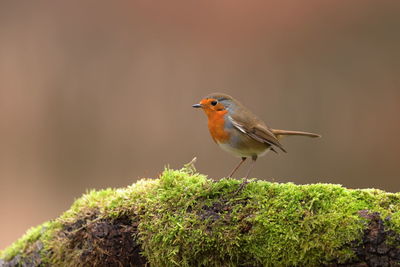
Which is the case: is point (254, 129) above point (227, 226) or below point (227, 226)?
above

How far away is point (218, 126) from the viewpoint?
136 inches

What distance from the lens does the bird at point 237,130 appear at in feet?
11.1

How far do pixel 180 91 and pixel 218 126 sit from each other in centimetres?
418

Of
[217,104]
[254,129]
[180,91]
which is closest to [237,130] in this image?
[254,129]

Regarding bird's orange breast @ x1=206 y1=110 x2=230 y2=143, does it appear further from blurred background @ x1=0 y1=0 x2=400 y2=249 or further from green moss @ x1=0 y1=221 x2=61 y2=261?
blurred background @ x1=0 y1=0 x2=400 y2=249

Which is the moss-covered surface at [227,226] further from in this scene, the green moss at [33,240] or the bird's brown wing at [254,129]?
the bird's brown wing at [254,129]

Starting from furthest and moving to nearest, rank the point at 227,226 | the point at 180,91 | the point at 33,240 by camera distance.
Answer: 1. the point at 180,91
2. the point at 33,240
3. the point at 227,226

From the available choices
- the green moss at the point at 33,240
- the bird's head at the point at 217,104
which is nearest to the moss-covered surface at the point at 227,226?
the green moss at the point at 33,240

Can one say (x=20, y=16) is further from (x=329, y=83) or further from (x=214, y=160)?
(x=329, y=83)

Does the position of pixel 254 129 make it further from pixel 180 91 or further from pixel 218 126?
pixel 180 91

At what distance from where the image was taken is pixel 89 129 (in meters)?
7.52

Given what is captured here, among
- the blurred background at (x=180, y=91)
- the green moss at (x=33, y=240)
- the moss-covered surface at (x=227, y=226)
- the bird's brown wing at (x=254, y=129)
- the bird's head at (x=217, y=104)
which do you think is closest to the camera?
the moss-covered surface at (x=227, y=226)

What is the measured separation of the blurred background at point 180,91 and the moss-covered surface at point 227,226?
4096mm

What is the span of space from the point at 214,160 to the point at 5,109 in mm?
3224
